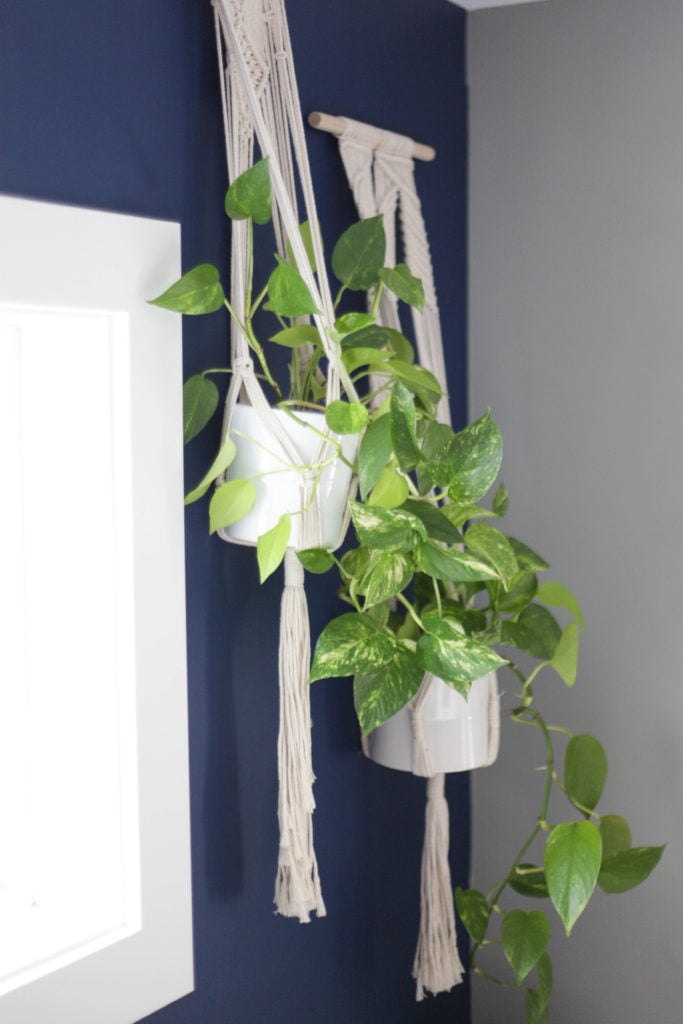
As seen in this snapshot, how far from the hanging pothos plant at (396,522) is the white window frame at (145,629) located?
44mm

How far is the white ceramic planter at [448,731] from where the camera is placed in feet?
4.67

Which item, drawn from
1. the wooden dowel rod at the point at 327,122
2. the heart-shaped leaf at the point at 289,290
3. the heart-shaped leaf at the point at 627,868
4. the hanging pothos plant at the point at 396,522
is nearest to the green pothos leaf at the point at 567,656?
the hanging pothos plant at the point at 396,522

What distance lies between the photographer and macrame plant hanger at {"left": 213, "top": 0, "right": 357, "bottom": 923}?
46.8 inches

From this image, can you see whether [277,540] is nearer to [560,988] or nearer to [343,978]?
[343,978]

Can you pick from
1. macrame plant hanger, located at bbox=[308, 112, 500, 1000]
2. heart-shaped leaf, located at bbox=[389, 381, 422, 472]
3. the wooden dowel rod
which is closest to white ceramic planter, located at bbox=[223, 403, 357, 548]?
heart-shaped leaf, located at bbox=[389, 381, 422, 472]

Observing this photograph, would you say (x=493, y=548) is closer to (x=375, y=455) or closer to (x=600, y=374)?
(x=375, y=455)

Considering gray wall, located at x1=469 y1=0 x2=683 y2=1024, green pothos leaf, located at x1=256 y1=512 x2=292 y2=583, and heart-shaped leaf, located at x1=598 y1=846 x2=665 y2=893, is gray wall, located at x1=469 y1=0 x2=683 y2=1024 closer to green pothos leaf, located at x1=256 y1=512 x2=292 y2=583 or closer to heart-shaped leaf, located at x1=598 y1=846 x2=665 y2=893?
heart-shaped leaf, located at x1=598 y1=846 x2=665 y2=893

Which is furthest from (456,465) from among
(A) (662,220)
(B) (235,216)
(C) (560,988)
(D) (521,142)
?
(C) (560,988)

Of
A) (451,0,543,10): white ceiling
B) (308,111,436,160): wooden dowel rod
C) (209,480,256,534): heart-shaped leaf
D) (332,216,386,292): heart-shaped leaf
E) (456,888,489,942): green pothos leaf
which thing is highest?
(451,0,543,10): white ceiling

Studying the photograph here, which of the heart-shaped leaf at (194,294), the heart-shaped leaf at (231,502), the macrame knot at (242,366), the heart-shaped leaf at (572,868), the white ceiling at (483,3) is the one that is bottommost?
the heart-shaped leaf at (572,868)

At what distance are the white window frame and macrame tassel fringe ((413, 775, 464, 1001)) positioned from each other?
16.5 inches

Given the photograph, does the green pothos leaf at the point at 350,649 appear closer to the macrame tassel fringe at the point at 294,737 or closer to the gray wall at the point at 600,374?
the macrame tassel fringe at the point at 294,737

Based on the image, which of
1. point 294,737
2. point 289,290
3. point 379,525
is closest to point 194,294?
point 289,290

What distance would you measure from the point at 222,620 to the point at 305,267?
432 millimetres
